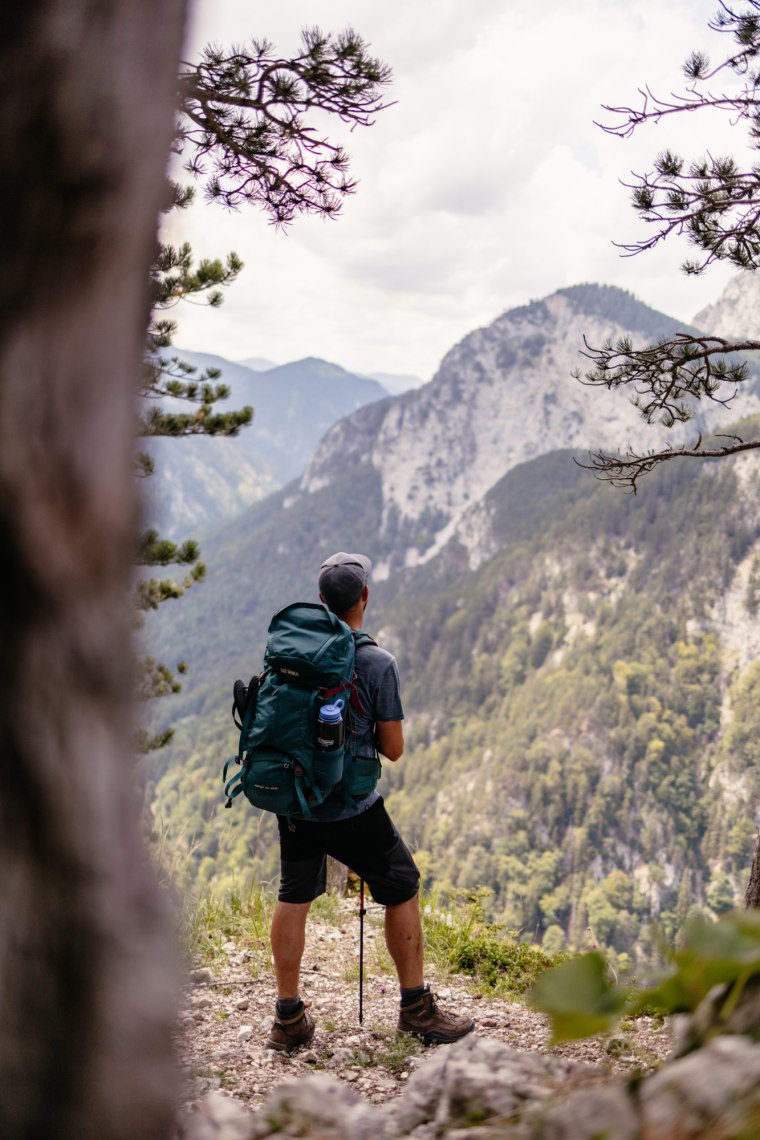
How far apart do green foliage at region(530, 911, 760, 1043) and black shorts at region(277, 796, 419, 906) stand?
2060 mm

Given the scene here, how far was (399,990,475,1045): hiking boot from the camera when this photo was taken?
135 inches

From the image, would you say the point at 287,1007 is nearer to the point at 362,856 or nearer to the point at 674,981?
the point at 362,856

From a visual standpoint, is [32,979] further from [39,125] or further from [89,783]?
[39,125]

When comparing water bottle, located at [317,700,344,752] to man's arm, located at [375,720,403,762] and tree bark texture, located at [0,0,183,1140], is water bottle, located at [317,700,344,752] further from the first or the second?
tree bark texture, located at [0,0,183,1140]

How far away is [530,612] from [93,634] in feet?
478

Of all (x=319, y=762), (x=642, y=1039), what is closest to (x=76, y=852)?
(x=319, y=762)

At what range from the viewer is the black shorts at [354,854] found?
3.26 meters

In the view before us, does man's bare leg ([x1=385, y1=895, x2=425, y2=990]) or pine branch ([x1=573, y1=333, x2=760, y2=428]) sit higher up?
pine branch ([x1=573, y1=333, x2=760, y2=428])

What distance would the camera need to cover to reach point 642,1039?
3.44 metres

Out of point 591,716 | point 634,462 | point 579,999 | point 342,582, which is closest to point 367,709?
point 342,582

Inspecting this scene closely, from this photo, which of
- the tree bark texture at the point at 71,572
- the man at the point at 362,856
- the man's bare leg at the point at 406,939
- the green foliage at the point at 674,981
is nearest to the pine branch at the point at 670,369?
the man at the point at 362,856

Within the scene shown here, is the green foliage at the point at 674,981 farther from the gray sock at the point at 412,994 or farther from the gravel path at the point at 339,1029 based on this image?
the gray sock at the point at 412,994

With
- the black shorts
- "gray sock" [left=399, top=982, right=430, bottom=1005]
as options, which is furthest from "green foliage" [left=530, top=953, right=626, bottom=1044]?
"gray sock" [left=399, top=982, right=430, bottom=1005]

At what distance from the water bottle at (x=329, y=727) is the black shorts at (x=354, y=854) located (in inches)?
16.0
